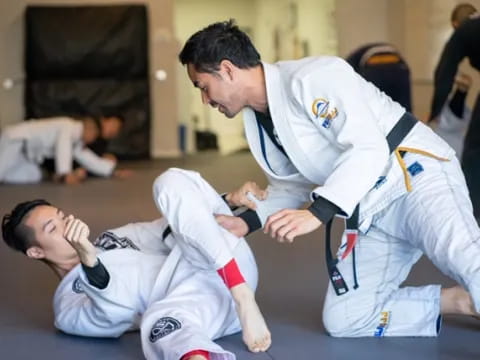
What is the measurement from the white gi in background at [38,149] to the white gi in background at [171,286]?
418 cm

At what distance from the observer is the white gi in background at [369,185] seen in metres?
2.15

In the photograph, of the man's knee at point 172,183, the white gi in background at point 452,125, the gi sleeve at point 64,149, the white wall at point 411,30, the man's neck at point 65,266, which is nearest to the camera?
the man's knee at point 172,183

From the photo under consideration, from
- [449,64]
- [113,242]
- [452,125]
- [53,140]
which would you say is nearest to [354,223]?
[113,242]

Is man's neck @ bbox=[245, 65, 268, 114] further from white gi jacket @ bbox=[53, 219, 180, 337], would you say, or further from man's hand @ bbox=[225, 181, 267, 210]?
white gi jacket @ bbox=[53, 219, 180, 337]

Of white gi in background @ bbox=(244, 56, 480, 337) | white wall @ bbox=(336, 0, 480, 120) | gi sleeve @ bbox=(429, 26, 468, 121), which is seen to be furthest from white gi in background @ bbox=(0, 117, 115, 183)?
white gi in background @ bbox=(244, 56, 480, 337)

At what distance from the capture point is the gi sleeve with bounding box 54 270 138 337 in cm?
240

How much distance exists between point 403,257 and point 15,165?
197 inches

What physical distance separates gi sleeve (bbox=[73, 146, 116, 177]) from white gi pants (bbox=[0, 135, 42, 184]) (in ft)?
1.14

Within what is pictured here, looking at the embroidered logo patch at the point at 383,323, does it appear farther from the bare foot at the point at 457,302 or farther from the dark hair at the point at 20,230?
the dark hair at the point at 20,230

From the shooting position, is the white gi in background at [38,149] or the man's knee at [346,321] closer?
the man's knee at [346,321]

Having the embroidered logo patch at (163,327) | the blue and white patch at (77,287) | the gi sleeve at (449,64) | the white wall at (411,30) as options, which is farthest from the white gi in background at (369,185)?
the white wall at (411,30)

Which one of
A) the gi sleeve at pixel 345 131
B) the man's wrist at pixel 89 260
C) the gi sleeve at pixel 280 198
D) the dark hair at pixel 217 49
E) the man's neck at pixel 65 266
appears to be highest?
the dark hair at pixel 217 49

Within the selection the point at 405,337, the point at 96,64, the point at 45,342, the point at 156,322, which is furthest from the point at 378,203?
the point at 96,64

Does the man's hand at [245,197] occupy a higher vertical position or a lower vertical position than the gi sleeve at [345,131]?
lower
